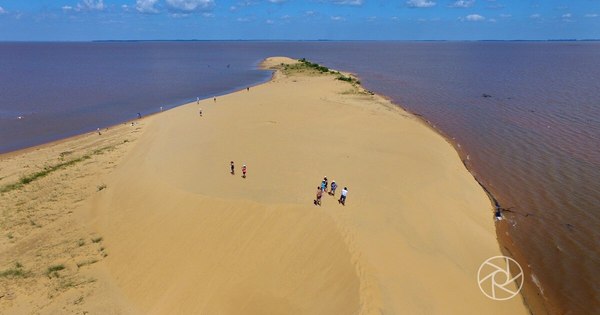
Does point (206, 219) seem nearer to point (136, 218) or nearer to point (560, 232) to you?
point (136, 218)

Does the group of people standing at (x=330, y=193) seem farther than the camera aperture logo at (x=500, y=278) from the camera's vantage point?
Yes

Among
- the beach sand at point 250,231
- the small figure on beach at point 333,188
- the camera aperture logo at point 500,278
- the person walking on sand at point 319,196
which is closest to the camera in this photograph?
the beach sand at point 250,231

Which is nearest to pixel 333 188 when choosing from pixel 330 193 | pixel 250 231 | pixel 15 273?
pixel 330 193

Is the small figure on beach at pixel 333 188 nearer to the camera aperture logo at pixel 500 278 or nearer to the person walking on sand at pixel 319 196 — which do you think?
the person walking on sand at pixel 319 196

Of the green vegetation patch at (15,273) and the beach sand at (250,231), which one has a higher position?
the beach sand at (250,231)

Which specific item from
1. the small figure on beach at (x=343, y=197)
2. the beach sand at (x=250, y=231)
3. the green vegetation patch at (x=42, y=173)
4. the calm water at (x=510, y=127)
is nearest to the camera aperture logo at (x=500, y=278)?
the beach sand at (x=250, y=231)

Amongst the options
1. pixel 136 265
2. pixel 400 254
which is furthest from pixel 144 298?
pixel 400 254
